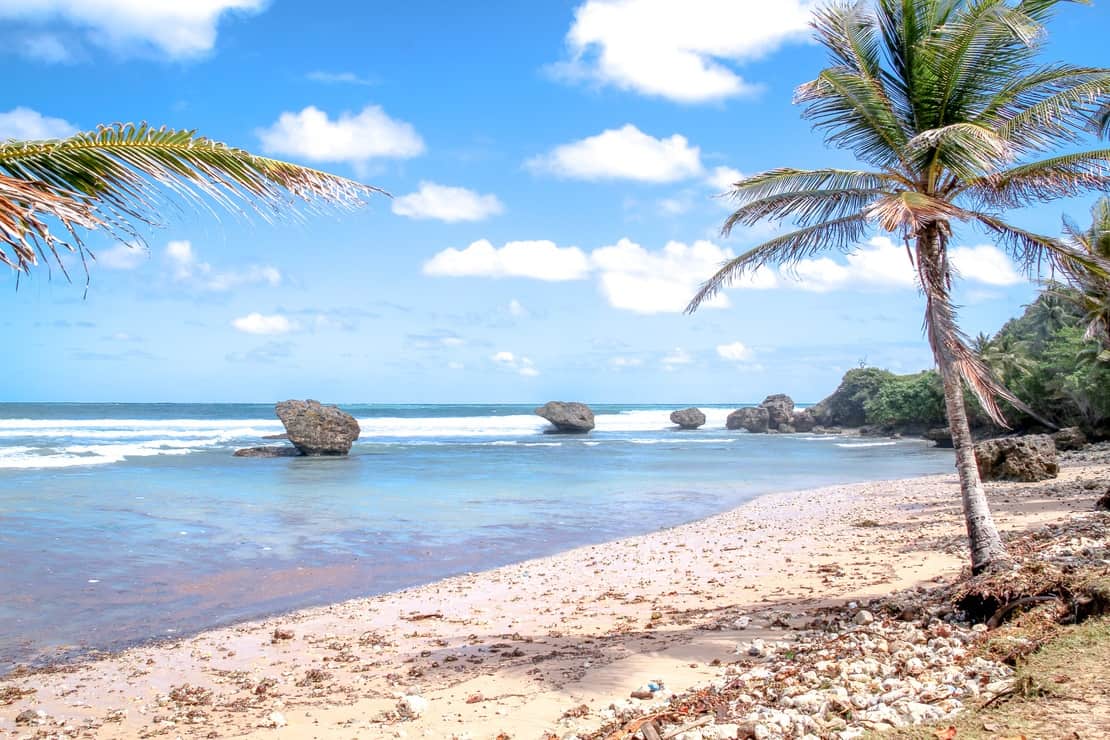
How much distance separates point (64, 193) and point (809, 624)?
702 centimetres

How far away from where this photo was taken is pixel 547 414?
217ft

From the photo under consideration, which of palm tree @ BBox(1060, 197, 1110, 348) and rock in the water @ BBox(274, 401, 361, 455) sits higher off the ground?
palm tree @ BBox(1060, 197, 1110, 348)

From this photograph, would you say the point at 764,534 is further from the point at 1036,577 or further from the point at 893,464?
the point at 893,464

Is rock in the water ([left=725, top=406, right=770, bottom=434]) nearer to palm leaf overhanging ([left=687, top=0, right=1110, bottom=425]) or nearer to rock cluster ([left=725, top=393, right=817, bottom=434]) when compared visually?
rock cluster ([left=725, top=393, right=817, bottom=434])

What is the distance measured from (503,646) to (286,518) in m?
11.9

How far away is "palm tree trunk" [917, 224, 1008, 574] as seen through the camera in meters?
7.46

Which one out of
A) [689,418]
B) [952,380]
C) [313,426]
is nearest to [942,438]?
[313,426]

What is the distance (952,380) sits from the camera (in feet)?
25.3

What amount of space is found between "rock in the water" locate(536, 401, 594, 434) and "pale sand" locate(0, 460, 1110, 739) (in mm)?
51133

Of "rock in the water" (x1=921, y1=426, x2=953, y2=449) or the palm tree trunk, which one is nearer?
the palm tree trunk

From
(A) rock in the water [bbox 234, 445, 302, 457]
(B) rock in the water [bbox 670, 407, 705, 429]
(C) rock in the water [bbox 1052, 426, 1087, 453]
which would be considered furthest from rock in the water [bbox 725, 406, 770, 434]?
(A) rock in the water [bbox 234, 445, 302, 457]

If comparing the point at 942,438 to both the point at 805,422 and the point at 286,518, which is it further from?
the point at 286,518

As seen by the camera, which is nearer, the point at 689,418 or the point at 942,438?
the point at 942,438

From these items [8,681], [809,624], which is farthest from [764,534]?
Answer: [8,681]
